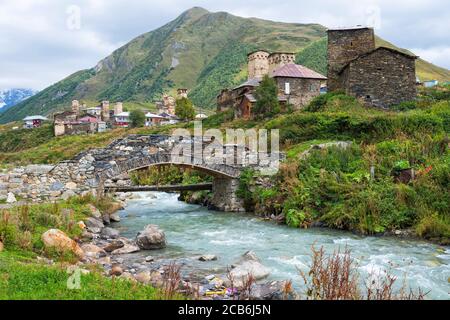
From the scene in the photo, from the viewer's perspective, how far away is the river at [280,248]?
9750 mm

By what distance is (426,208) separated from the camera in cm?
1420

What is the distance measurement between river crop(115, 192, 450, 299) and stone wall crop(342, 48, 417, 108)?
15252 mm

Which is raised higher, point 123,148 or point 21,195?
point 123,148

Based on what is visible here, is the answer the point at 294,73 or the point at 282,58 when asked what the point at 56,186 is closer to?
the point at 294,73

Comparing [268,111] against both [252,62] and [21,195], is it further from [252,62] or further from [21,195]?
[252,62]

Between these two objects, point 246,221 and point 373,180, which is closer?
point 373,180

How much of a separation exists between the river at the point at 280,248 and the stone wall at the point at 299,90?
2421 cm

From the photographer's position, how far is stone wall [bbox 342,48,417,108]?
2975 centimetres

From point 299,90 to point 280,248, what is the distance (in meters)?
31.2

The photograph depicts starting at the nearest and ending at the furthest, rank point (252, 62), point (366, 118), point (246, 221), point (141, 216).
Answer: point (246, 221), point (141, 216), point (366, 118), point (252, 62)

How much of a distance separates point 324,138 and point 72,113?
76749mm

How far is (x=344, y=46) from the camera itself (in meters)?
33.7

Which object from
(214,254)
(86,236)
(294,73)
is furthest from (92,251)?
(294,73)
